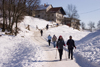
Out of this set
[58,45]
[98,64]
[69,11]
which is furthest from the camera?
[69,11]

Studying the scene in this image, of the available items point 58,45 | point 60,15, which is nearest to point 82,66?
point 58,45

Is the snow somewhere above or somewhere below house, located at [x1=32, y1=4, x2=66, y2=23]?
below

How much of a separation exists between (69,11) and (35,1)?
37.6 meters

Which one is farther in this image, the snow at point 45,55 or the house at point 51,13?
the house at point 51,13

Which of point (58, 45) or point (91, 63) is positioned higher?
point (58, 45)

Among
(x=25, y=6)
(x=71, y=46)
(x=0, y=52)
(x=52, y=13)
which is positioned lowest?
(x=0, y=52)

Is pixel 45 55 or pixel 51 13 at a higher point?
pixel 51 13

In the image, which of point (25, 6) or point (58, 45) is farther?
Result: point (25, 6)

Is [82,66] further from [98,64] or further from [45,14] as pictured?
[45,14]

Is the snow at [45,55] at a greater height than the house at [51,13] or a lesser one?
lesser

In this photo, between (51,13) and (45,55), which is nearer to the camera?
(45,55)

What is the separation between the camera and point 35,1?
2102cm

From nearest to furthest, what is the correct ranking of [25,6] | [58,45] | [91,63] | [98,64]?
[98,64]
[91,63]
[58,45]
[25,6]

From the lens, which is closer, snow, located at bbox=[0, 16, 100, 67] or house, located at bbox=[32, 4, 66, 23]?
snow, located at bbox=[0, 16, 100, 67]
